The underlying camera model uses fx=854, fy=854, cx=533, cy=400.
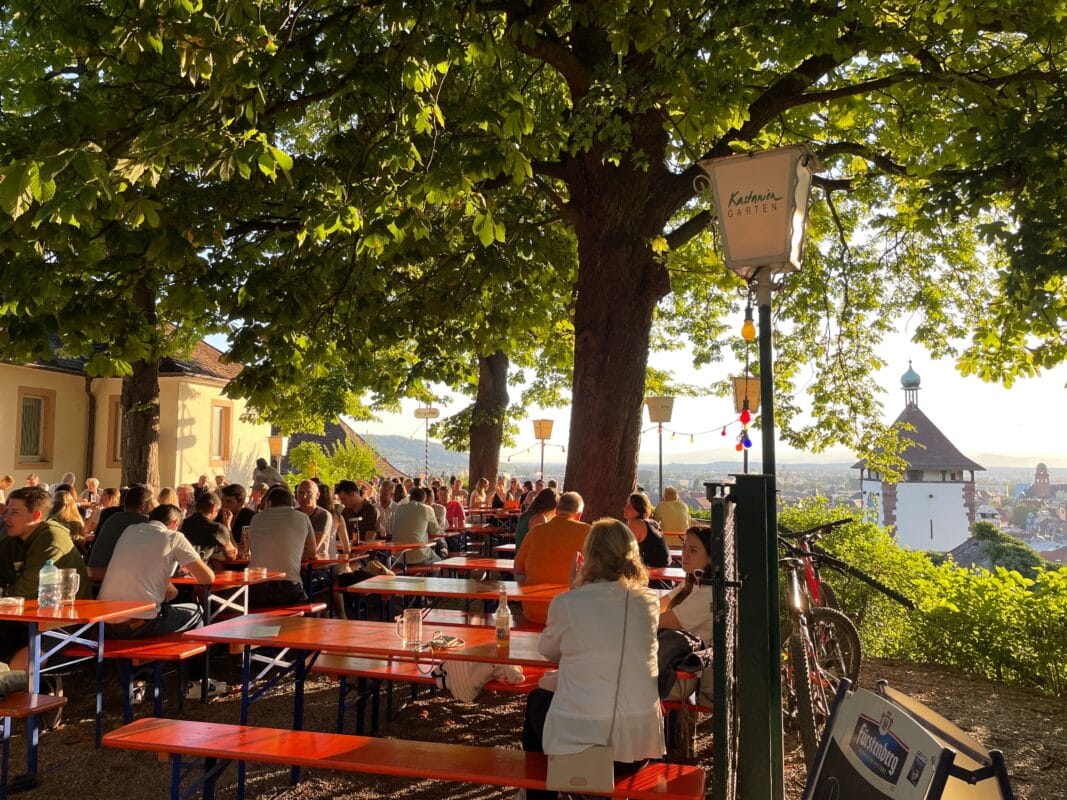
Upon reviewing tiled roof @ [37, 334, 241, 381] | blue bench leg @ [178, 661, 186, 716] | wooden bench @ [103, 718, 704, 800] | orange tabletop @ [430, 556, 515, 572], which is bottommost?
blue bench leg @ [178, 661, 186, 716]

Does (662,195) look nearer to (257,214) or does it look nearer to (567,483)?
(567,483)

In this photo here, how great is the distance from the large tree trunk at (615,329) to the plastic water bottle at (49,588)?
4406mm

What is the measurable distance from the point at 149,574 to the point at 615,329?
452 centimetres

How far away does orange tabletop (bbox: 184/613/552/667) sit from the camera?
4.69 m

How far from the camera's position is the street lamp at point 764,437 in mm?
3787

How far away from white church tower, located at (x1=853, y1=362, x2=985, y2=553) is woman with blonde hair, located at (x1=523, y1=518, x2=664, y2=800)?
2779 inches

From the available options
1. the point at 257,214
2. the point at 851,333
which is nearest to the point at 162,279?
the point at 257,214

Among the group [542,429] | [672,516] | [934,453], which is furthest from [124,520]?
A: [934,453]

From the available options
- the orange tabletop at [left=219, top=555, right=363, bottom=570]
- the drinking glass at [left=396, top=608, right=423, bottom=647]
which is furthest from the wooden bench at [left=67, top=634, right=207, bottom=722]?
the orange tabletop at [left=219, top=555, right=363, bottom=570]

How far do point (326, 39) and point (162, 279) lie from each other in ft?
10.8

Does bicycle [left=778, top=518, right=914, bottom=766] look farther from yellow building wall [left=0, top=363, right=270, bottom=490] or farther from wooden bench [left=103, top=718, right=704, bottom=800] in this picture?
yellow building wall [left=0, top=363, right=270, bottom=490]

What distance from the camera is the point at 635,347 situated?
8211 millimetres

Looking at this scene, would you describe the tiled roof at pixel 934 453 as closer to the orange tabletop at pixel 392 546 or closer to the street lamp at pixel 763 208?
the orange tabletop at pixel 392 546

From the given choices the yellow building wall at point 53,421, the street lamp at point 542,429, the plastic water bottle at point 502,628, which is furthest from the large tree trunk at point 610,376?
the yellow building wall at point 53,421
